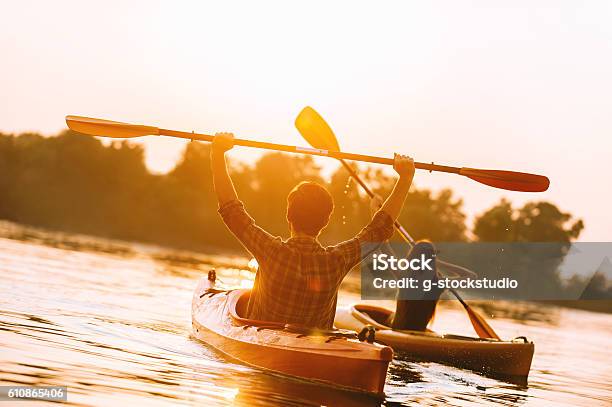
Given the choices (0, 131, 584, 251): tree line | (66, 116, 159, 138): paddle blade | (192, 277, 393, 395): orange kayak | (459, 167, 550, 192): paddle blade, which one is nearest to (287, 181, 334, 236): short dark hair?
(192, 277, 393, 395): orange kayak

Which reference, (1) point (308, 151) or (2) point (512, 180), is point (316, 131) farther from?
(2) point (512, 180)

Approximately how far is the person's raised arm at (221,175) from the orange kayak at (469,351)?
538cm

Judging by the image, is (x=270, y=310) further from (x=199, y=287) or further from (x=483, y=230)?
(x=483, y=230)

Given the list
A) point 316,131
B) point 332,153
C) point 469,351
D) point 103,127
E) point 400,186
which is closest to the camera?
point 400,186

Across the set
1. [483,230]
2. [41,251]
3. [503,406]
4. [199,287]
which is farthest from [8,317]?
[483,230]

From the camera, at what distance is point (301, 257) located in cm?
628

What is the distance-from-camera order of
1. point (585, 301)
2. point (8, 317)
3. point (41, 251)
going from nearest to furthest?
point (8, 317), point (41, 251), point (585, 301)

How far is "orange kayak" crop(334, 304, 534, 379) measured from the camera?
10508mm

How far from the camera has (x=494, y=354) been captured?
34.6 feet

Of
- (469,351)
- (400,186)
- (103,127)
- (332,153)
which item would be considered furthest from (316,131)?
(400,186)

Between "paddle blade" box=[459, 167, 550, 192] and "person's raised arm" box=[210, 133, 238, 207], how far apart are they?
3.09 metres

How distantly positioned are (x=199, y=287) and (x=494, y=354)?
3.74 metres

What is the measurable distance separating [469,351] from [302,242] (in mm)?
5040

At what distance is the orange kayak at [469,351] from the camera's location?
1051 cm
